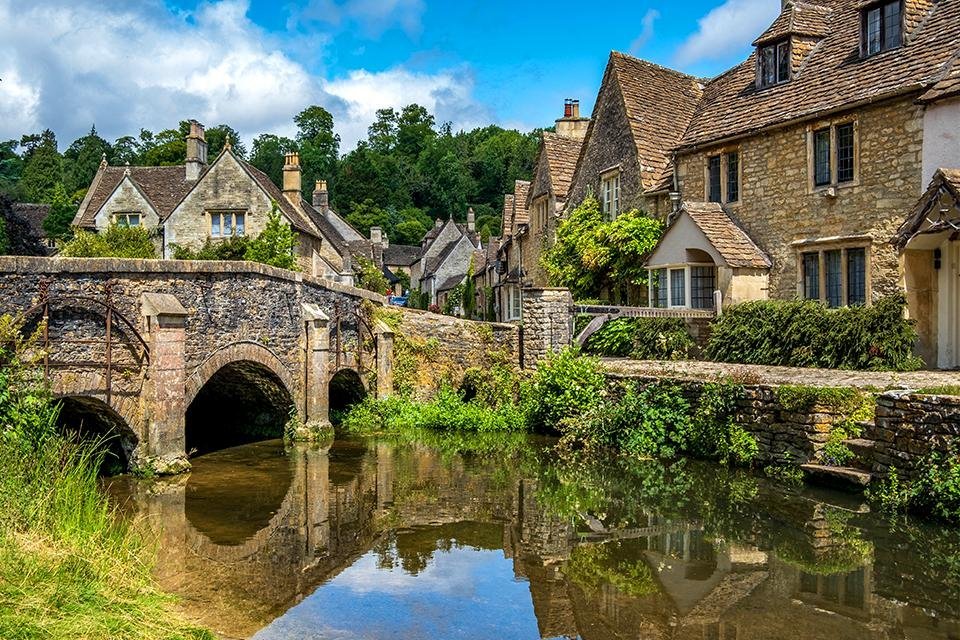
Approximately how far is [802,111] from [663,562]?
1447 centimetres

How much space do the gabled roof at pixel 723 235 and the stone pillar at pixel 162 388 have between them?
13.3m

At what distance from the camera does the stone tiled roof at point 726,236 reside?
20.8 m

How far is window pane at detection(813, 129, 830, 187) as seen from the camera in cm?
1952

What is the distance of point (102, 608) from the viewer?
630 cm

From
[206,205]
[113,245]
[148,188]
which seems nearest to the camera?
[113,245]

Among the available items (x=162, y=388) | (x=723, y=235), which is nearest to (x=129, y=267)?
(x=162, y=388)

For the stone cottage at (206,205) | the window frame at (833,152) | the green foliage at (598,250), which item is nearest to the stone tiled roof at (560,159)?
the green foliage at (598,250)

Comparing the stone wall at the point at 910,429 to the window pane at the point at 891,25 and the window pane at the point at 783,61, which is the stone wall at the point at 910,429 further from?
the window pane at the point at 783,61

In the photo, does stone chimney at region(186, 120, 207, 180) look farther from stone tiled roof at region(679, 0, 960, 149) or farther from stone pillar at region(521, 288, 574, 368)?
stone pillar at region(521, 288, 574, 368)

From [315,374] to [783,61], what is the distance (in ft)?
49.1

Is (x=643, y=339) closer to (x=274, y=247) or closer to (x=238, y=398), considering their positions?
(x=238, y=398)

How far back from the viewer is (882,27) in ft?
63.7

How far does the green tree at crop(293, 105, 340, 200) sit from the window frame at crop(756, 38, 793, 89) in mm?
83843

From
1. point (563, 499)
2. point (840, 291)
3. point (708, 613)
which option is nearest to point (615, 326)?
point (840, 291)
